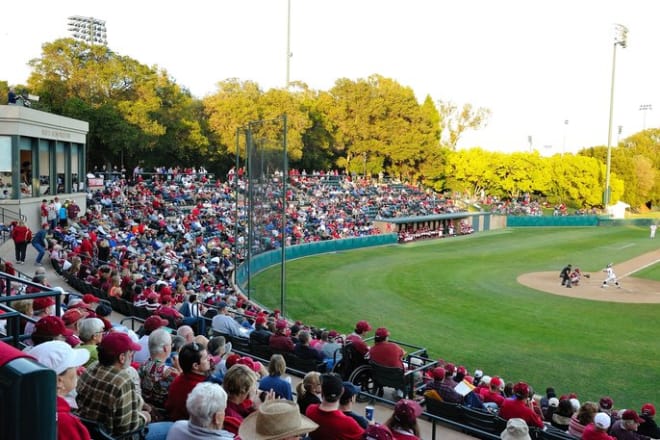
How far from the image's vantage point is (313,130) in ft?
221

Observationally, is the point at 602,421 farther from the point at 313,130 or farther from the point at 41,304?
the point at 313,130

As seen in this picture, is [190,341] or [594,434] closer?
[594,434]

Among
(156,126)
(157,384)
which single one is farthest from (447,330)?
(156,126)

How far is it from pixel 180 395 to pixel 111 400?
101cm

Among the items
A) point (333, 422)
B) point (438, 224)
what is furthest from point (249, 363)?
point (438, 224)

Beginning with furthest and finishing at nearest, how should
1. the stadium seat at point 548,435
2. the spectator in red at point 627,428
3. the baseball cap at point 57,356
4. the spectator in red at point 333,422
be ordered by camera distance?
the spectator in red at point 627,428
the stadium seat at point 548,435
the spectator in red at point 333,422
the baseball cap at point 57,356

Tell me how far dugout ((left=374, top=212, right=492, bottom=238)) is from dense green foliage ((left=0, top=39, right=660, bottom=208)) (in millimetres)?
11422

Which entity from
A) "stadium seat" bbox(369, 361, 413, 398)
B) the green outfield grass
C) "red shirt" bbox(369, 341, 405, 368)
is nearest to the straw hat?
"stadium seat" bbox(369, 361, 413, 398)

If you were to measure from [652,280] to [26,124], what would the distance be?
3090cm

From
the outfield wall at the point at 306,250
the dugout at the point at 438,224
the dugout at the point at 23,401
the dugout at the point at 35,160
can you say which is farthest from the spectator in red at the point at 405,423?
the dugout at the point at 438,224

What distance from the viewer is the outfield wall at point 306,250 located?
27736 millimetres

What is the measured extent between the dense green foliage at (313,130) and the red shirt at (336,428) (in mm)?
19302

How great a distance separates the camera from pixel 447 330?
67.6ft

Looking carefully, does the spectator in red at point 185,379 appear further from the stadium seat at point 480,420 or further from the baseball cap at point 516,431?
the stadium seat at point 480,420
